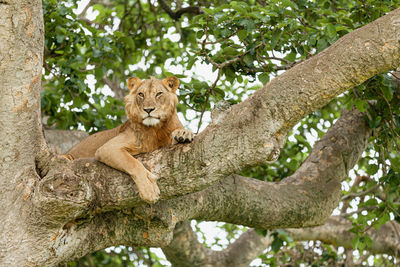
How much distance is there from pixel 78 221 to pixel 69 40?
98.3 inches

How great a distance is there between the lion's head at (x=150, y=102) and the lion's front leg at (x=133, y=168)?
510 mm

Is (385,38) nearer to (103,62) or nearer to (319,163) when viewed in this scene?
(319,163)

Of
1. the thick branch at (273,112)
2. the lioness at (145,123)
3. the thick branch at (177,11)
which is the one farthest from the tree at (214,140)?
the thick branch at (177,11)

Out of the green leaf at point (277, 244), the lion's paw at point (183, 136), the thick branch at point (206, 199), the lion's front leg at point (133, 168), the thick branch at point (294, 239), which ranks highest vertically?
the lion's paw at point (183, 136)

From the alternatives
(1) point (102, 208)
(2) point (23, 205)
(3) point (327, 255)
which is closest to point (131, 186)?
(1) point (102, 208)

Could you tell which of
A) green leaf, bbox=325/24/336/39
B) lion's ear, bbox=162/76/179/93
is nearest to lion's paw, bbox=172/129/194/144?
lion's ear, bbox=162/76/179/93

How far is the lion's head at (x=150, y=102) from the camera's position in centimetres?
431

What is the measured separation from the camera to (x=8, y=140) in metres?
3.47

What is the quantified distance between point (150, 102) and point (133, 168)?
3.10ft

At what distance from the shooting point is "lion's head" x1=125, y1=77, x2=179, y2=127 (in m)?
4.31

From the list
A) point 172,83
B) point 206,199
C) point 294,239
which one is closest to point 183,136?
point 206,199

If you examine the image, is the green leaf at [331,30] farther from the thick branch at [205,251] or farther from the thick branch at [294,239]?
the thick branch at [294,239]

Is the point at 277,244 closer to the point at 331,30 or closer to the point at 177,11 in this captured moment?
the point at 331,30

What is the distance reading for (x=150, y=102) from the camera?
4320 millimetres
